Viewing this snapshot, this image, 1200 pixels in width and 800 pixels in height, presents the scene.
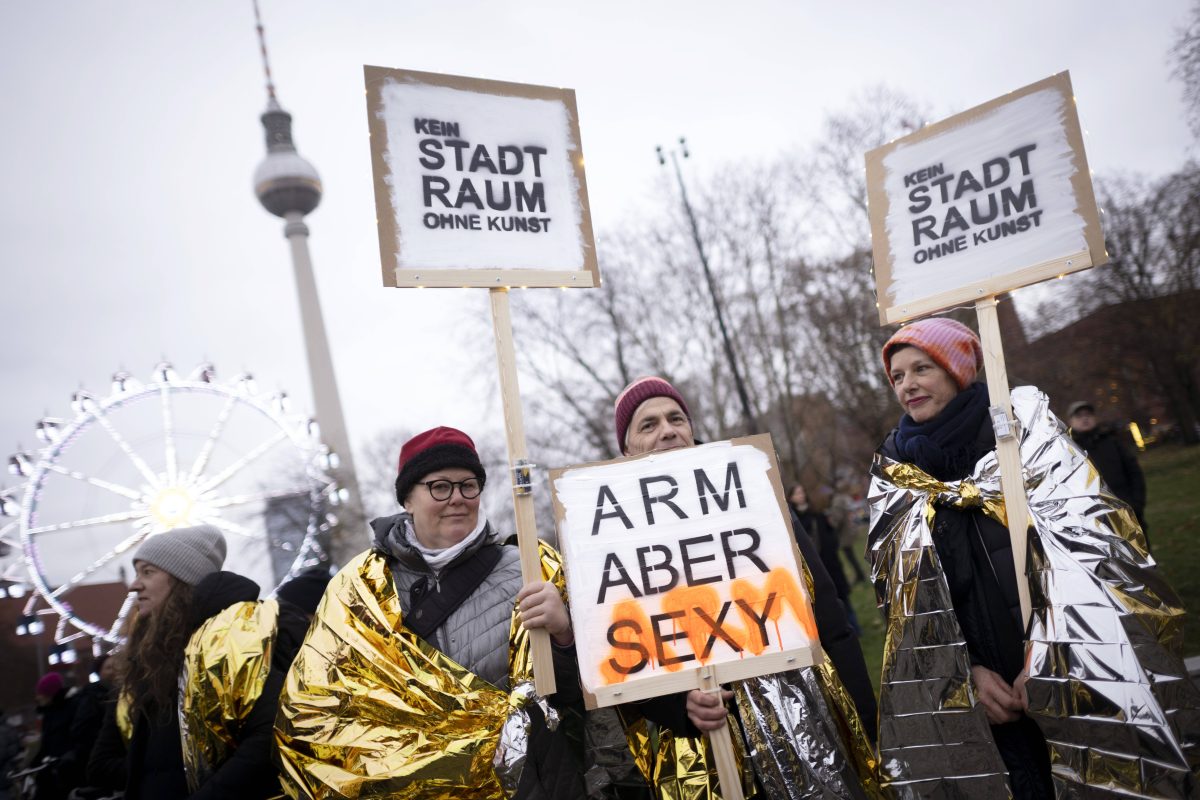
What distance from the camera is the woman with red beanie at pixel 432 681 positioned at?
2.27 meters

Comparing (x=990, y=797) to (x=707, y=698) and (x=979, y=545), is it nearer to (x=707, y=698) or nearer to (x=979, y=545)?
(x=979, y=545)

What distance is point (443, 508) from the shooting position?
2.63 m

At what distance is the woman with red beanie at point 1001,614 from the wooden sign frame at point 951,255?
117 mm

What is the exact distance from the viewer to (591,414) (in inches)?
693

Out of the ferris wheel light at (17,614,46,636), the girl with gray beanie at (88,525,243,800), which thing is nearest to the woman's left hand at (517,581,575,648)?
the girl with gray beanie at (88,525,243,800)

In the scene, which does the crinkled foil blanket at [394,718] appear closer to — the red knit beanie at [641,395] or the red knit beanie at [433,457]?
the red knit beanie at [433,457]

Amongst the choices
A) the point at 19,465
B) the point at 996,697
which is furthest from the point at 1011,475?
the point at 19,465

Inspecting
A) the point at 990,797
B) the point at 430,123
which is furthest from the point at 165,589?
the point at 990,797

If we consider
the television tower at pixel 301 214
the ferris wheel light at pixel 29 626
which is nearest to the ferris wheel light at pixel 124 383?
the ferris wheel light at pixel 29 626

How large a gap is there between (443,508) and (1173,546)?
1087cm

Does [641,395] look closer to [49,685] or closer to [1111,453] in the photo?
[1111,453]

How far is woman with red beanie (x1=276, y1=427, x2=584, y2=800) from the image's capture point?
2.27 m

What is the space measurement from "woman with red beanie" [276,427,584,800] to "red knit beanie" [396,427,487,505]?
117mm

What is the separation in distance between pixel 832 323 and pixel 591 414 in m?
5.52
